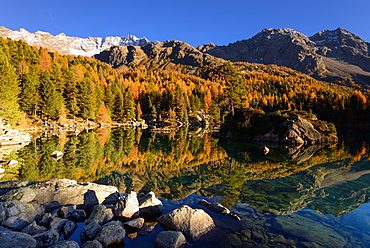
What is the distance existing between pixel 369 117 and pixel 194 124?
88.2 m

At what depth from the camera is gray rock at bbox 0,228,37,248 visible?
5.56 metres

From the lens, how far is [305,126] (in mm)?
38125

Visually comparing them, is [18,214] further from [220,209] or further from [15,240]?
[220,209]

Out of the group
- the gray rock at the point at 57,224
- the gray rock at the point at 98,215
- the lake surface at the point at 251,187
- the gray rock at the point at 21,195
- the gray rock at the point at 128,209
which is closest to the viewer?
the gray rock at the point at 57,224

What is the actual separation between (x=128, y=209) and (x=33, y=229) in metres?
3.60

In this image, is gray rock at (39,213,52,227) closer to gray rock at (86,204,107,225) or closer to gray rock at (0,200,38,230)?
gray rock at (0,200,38,230)

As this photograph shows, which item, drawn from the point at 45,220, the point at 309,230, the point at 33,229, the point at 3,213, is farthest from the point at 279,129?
the point at 3,213

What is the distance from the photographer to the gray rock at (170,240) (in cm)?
687

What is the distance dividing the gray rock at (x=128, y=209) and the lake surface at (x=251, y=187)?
1132mm

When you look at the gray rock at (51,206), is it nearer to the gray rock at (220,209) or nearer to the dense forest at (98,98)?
the gray rock at (220,209)

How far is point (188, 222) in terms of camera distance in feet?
26.7

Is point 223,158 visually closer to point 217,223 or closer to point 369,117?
point 217,223

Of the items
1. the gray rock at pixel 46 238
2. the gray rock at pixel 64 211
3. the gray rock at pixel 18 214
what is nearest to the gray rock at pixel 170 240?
the gray rock at pixel 46 238

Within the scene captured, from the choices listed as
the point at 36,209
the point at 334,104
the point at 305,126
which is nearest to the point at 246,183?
the point at 36,209
